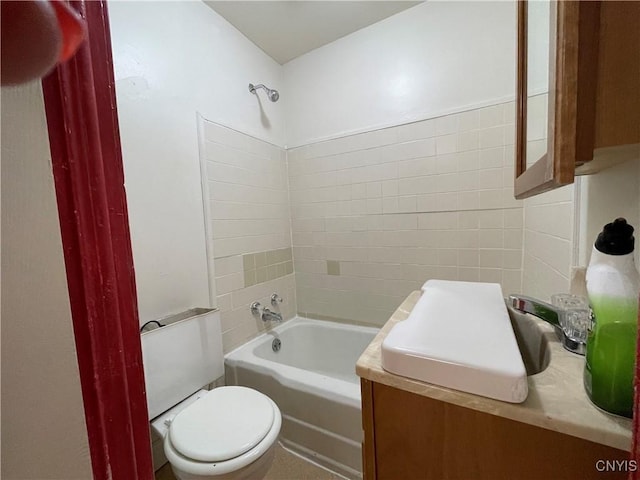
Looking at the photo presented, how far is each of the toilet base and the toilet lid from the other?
0.05m

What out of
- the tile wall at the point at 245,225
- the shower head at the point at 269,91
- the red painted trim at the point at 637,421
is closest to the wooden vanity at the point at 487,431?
the red painted trim at the point at 637,421

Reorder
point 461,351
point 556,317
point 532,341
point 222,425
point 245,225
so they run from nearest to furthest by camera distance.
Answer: point 461,351
point 556,317
point 532,341
point 222,425
point 245,225

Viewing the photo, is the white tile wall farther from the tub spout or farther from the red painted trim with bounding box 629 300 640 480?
the tub spout

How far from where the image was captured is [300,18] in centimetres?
161

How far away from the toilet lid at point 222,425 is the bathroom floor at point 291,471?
1.46 feet

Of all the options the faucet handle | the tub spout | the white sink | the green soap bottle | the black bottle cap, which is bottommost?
the tub spout

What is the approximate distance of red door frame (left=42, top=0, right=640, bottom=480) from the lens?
30cm

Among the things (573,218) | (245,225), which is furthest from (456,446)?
(245,225)

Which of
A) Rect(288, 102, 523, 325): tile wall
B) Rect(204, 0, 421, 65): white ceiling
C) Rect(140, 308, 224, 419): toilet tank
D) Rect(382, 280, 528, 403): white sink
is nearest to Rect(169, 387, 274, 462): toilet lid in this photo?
Rect(140, 308, 224, 419): toilet tank

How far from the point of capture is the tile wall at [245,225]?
1.54 metres

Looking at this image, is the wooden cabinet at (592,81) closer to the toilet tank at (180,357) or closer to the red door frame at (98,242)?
the red door frame at (98,242)

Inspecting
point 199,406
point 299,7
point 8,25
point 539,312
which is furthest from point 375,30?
point 199,406

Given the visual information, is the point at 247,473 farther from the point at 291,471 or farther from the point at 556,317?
the point at 556,317

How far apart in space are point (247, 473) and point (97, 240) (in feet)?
3.11
